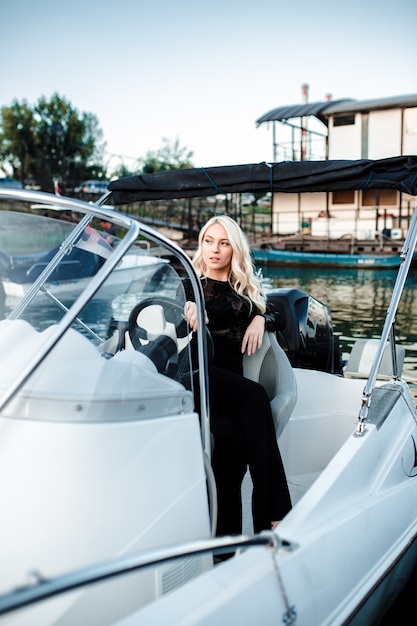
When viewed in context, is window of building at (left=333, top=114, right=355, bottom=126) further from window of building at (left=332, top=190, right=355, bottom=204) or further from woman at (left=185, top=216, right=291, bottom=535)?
woman at (left=185, top=216, right=291, bottom=535)

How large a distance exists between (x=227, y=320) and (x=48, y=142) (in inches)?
1792

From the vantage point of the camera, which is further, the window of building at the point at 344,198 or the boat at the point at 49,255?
the window of building at the point at 344,198

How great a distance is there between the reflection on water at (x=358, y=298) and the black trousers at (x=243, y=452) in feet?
19.5

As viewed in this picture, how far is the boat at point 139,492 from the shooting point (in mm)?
1523

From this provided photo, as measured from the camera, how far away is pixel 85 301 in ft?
5.49

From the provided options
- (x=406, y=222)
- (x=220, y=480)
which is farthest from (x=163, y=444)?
(x=406, y=222)

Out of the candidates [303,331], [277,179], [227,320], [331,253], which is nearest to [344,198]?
[331,253]

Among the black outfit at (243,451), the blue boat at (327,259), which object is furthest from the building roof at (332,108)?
the black outfit at (243,451)

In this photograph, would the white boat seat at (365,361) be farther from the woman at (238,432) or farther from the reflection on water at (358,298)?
the reflection on water at (358,298)

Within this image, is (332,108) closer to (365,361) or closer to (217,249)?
(365,361)

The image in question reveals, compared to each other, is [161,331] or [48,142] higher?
[48,142]

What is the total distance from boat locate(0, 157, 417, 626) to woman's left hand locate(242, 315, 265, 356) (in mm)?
540

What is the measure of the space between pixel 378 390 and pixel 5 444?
2.08m

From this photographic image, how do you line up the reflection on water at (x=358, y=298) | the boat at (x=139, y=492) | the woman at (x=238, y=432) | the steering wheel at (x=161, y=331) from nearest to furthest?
the boat at (x=139, y=492) → the steering wheel at (x=161, y=331) → the woman at (x=238, y=432) → the reflection on water at (x=358, y=298)
